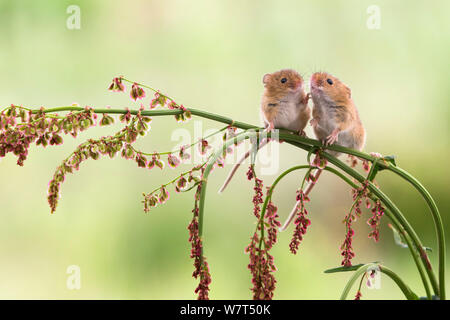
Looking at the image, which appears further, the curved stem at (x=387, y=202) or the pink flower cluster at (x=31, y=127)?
the curved stem at (x=387, y=202)

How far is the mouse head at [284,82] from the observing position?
137 centimetres

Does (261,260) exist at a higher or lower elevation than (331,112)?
lower

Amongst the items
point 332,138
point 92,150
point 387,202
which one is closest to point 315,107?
point 332,138

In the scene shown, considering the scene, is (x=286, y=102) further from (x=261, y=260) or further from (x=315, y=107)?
(x=261, y=260)

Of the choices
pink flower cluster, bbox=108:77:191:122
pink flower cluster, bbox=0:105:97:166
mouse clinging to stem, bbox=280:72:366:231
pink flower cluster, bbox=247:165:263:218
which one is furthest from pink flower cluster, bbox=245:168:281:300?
mouse clinging to stem, bbox=280:72:366:231

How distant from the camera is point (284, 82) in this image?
1393 millimetres

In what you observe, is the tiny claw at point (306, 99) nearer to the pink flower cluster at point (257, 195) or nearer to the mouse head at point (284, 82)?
the mouse head at point (284, 82)

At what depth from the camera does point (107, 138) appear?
2.82ft

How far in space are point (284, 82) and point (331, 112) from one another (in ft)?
0.52

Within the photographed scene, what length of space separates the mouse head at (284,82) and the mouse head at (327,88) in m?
0.05

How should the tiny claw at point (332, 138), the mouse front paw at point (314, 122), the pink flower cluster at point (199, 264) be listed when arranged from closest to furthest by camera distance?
1. the pink flower cluster at point (199, 264)
2. the tiny claw at point (332, 138)
3. the mouse front paw at point (314, 122)

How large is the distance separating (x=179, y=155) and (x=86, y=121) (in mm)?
174

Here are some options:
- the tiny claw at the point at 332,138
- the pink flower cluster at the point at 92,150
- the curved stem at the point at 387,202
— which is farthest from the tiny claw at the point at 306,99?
the pink flower cluster at the point at 92,150
